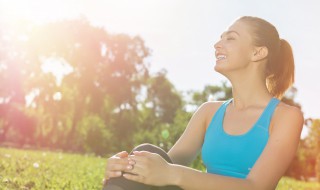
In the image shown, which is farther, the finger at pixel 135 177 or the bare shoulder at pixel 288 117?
the bare shoulder at pixel 288 117

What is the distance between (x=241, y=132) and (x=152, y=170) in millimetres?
793

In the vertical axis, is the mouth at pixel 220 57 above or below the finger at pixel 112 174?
above

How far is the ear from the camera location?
152 inches

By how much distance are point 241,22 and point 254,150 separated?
976 millimetres

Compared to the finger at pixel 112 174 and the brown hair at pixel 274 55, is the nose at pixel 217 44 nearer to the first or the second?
the brown hair at pixel 274 55

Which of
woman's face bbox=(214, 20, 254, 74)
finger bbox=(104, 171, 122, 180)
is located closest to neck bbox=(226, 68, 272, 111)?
woman's face bbox=(214, 20, 254, 74)

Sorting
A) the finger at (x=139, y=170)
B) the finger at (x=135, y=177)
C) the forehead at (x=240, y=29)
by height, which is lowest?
the finger at (x=135, y=177)

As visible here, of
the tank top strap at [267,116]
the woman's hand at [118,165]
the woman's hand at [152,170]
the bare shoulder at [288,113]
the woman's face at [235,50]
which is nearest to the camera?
the woman's hand at [152,170]

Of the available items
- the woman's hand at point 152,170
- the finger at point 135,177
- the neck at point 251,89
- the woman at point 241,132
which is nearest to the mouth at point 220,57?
the woman at point 241,132

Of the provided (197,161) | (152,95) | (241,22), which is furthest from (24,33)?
(241,22)

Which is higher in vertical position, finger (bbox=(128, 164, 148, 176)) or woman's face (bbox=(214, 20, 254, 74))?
woman's face (bbox=(214, 20, 254, 74))

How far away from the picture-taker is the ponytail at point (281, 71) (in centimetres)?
Answer: 405

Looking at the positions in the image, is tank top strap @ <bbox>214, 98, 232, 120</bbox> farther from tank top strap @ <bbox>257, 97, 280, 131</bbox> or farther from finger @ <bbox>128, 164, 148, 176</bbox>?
finger @ <bbox>128, 164, 148, 176</bbox>

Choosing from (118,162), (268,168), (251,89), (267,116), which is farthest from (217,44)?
(118,162)
